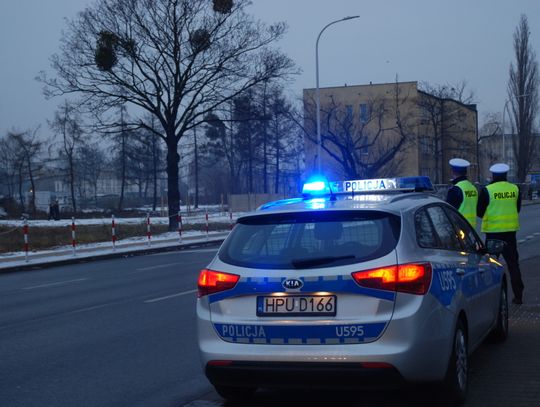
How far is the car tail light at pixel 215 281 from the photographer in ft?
17.6

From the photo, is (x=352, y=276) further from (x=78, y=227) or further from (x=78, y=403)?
(x=78, y=227)

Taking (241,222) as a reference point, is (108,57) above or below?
above

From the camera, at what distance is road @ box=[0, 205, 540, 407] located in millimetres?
6117

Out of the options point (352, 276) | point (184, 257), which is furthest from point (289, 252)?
point (184, 257)

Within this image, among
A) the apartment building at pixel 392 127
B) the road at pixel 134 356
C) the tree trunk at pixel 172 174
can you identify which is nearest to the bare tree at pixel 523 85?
the apartment building at pixel 392 127

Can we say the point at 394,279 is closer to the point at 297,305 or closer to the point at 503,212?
the point at 297,305

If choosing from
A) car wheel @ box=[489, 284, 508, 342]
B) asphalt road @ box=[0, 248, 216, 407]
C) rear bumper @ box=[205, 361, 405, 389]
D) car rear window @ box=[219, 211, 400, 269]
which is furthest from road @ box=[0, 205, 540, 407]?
car rear window @ box=[219, 211, 400, 269]

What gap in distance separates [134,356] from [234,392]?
2.35 metres

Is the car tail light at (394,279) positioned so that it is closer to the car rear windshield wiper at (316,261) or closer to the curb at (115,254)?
the car rear windshield wiper at (316,261)

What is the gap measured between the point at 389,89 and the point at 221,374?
6479cm

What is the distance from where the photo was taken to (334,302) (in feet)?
16.6

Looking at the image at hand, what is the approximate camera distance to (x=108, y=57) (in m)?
32.2

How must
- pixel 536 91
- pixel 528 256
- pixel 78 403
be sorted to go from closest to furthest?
pixel 78 403
pixel 528 256
pixel 536 91

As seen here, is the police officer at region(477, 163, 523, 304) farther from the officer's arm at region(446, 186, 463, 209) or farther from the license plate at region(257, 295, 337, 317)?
the license plate at region(257, 295, 337, 317)
